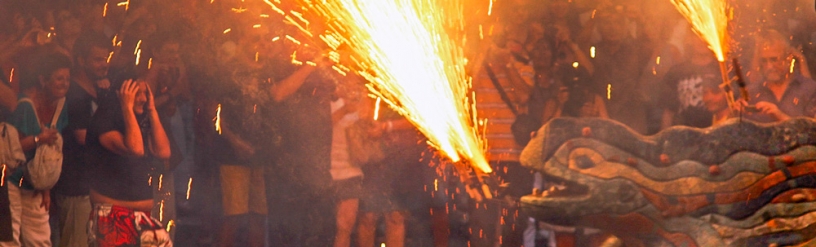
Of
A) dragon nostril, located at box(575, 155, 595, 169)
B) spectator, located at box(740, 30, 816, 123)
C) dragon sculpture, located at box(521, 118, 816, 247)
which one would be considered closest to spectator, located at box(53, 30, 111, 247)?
dragon sculpture, located at box(521, 118, 816, 247)

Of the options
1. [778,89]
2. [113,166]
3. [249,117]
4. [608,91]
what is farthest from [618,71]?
[113,166]

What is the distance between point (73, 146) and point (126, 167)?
34 centimetres

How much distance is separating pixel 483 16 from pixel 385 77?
77 centimetres

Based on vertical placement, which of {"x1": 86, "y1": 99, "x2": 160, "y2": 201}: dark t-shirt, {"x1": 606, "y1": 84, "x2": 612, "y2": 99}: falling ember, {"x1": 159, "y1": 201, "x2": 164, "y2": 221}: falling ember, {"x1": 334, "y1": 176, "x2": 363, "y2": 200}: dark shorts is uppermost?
{"x1": 606, "y1": 84, "x2": 612, "y2": 99}: falling ember

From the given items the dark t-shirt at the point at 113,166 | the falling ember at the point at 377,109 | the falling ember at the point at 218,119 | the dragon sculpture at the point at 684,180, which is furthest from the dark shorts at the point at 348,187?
the dragon sculpture at the point at 684,180

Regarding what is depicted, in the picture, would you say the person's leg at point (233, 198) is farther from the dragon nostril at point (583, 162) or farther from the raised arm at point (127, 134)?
the dragon nostril at point (583, 162)

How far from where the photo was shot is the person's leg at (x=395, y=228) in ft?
18.8

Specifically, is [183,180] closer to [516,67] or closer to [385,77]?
[385,77]

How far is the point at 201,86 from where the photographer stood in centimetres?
582

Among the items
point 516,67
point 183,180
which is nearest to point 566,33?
point 516,67

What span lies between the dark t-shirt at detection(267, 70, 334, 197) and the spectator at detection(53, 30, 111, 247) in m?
1.07

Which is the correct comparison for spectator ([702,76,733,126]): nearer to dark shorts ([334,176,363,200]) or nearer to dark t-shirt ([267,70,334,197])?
dark shorts ([334,176,363,200])

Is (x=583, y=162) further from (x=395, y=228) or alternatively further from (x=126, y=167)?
(x=126, y=167)

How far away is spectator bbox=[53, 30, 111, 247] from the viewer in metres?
5.59
